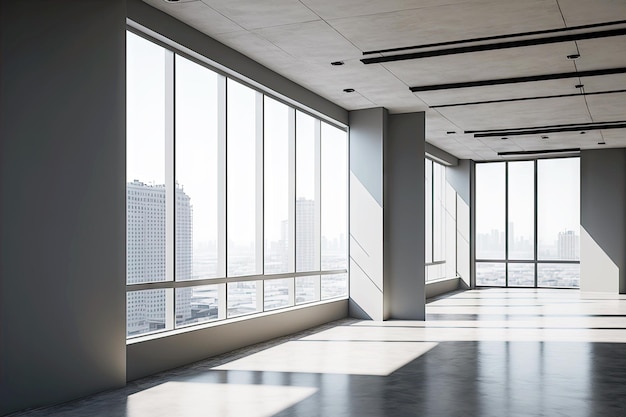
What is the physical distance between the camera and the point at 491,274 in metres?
20.7

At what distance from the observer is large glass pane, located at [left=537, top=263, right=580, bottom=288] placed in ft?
64.2

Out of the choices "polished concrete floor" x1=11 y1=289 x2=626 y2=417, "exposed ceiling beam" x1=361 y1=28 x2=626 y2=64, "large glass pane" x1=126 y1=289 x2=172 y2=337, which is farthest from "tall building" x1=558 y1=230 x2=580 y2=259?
"large glass pane" x1=126 y1=289 x2=172 y2=337

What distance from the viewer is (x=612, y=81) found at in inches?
411

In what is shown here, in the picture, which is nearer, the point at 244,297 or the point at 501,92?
the point at 244,297

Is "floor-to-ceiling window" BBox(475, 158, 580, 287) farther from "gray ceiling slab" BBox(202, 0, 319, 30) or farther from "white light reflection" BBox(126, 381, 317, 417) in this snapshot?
"white light reflection" BBox(126, 381, 317, 417)

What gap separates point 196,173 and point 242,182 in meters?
1.19

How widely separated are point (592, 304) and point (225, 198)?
9.75 meters

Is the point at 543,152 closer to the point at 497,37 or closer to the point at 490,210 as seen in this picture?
the point at 490,210

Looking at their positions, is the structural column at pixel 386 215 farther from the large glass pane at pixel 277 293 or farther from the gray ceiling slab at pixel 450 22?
the gray ceiling slab at pixel 450 22

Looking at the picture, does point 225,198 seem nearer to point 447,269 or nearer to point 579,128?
point 579,128

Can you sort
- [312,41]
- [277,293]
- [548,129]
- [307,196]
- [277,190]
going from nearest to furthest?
1. [312,41]
2. [277,293]
3. [277,190]
4. [307,196]
5. [548,129]

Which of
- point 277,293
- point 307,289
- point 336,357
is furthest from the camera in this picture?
point 307,289

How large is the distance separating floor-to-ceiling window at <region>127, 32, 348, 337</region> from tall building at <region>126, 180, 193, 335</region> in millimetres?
12

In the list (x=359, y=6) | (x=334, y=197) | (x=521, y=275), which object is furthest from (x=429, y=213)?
(x=359, y=6)
